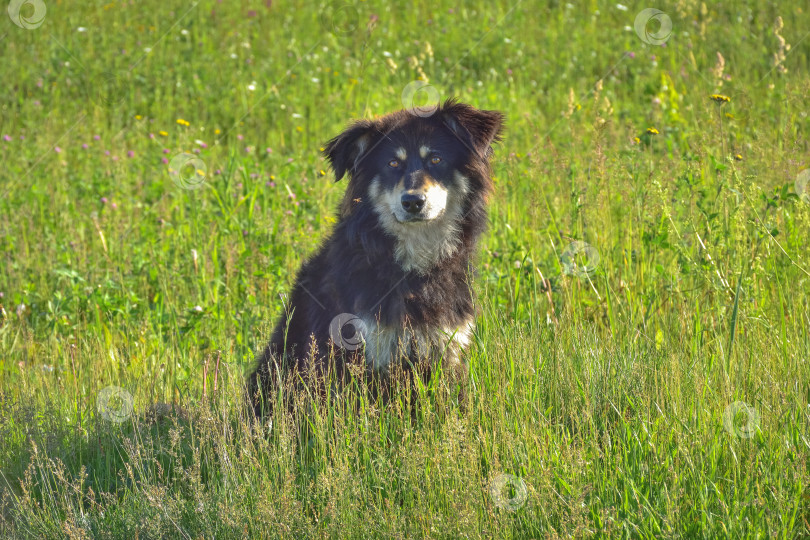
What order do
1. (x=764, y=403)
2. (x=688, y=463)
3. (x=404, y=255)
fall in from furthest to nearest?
1. (x=404, y=255)
2. (x=764, y=403)
3. (x=688, y=463)

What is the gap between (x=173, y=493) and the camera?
319cm

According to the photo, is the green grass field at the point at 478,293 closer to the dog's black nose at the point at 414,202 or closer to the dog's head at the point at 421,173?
the dog's head at the point at 421,173

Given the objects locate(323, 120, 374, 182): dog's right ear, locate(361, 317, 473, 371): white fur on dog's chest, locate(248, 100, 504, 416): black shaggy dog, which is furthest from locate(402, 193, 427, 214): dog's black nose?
locate(361, 317, 473, 371): white fur on dog's chest

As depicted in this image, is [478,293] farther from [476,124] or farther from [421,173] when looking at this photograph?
[476,124]

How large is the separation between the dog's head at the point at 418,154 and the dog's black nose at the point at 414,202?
0.14 meters

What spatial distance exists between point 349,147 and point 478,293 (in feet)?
3.37

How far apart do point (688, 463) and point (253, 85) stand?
24.9 feet

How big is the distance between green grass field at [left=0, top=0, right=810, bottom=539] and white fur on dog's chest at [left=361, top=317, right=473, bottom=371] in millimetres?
130

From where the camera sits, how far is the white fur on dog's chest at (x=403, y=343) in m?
3.61

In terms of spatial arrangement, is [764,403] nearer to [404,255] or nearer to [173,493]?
[404,255]

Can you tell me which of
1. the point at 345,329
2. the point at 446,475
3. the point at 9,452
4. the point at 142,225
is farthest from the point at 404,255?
the point at 142,225

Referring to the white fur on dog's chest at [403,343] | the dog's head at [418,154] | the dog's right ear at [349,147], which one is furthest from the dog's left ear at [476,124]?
the white fur on dog's chest at [403,343]

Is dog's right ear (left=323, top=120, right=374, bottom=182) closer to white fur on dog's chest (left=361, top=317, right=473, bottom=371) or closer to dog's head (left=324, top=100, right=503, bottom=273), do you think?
dog's head (left=324, top=100, right=503, bottom=273)

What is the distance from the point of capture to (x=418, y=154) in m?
3.99
